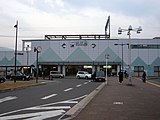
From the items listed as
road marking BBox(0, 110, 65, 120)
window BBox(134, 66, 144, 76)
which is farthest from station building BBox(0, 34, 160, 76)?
road marking BBox(0, 110, 65, 120)

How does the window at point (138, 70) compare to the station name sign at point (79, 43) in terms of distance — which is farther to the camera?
the station name sign at point (79, 43)

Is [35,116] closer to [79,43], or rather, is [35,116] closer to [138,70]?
[79,43]

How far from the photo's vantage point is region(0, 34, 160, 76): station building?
76875 mm

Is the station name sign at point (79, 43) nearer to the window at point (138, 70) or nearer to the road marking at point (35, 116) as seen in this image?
the window at point (138, 70)

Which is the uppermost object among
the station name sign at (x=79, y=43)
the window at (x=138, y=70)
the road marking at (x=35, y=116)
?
the station name sign at (x=79, y=43)

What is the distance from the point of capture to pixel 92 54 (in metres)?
78.2

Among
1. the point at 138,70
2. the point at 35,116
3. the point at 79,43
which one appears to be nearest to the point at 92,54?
the point at 79,43

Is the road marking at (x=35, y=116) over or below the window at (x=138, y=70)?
below

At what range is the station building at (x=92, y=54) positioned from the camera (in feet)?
252

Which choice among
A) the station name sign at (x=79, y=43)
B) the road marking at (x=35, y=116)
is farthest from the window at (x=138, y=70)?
the road marking at (x=35, y=116)

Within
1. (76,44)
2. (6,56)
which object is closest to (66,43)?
(76,44)

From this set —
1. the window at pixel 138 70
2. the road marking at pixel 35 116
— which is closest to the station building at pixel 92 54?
the window at pixel 138 70

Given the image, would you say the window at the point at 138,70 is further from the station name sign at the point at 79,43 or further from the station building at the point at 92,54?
the station name sign at the point at 79,43

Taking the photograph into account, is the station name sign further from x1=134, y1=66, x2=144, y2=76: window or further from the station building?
x1=134, y1=66, x2=144, y2=76: window
